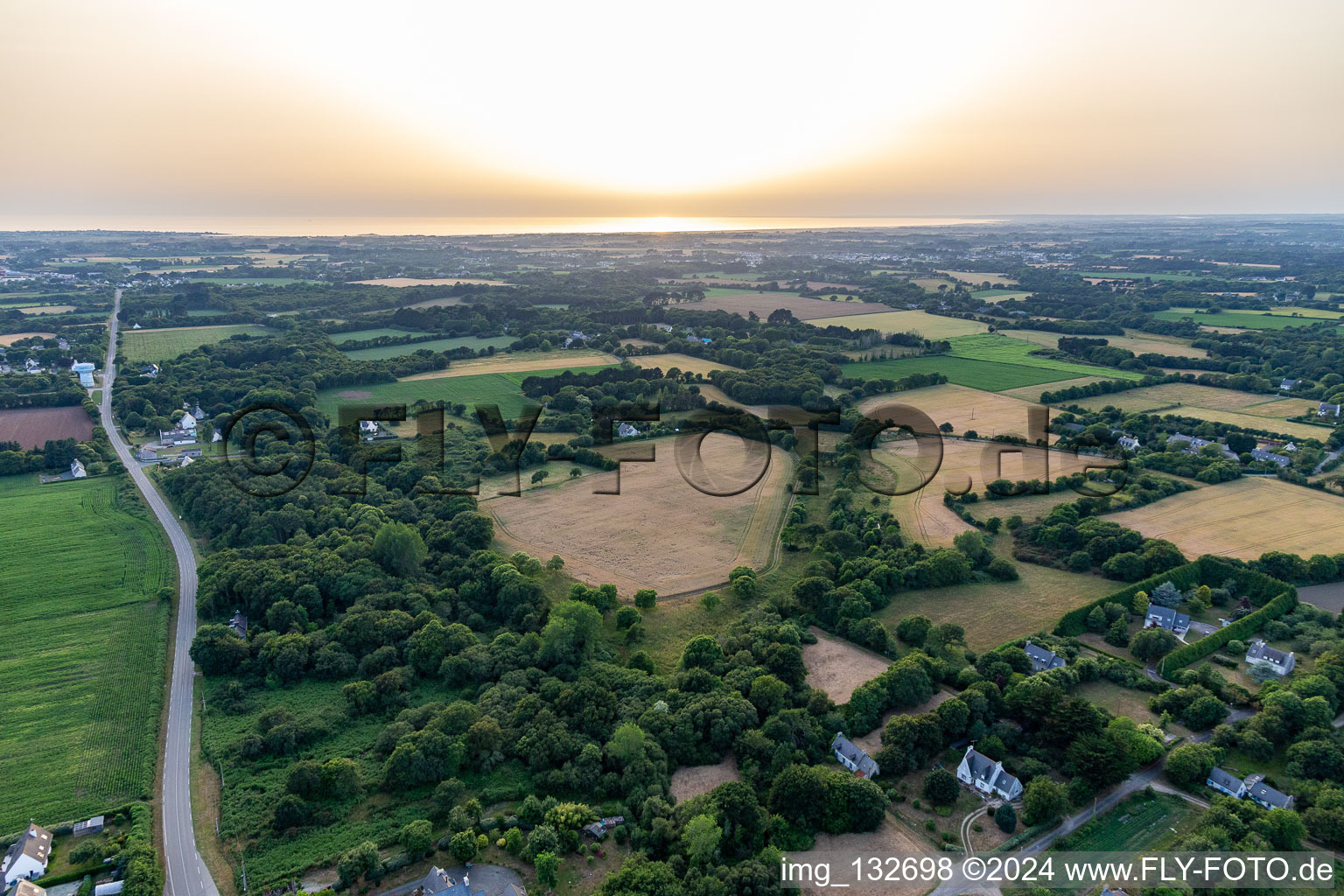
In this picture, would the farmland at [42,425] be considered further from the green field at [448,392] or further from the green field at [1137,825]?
the green field at [1137,825]

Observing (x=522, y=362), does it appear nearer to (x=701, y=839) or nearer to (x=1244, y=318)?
(x=701, y=839)

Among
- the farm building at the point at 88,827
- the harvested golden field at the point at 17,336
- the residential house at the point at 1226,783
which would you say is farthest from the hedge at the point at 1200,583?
the harvested golden field at the point at 17,336

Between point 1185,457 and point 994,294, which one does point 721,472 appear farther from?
point 994,294

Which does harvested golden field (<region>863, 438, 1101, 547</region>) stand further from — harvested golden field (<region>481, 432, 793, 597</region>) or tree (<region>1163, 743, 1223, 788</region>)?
tree (<region>1163, 743, 1223, 788</region>)

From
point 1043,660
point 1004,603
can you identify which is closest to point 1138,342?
point 1004,603

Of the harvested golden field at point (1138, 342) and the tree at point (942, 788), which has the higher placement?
the harvested golden field at point (1138, 342)

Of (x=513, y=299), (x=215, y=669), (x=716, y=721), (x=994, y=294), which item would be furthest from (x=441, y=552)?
(x=994, y=294)
